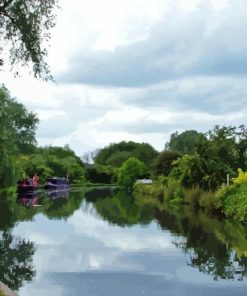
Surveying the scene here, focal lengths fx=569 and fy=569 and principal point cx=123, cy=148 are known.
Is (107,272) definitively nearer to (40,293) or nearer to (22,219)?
(40,293)

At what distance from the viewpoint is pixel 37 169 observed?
101 m

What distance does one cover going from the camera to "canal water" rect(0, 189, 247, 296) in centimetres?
1598

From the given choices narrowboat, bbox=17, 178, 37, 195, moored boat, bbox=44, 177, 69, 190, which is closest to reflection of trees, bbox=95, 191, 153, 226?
narrowboat, bbox=17, 178, 37, 195

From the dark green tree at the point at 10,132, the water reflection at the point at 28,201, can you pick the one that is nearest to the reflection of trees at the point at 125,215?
the water reflection at the point at 28,201

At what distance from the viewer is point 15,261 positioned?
19.7 metres

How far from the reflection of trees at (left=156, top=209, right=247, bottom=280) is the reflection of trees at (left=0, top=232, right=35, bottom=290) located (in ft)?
18.3

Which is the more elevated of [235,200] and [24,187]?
[24,187]

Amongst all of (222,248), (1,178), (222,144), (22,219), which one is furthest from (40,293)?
(1,178)

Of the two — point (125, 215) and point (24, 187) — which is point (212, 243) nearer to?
point (125, 215)

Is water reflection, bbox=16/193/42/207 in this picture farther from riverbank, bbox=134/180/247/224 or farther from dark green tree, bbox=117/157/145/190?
dark green tree, bbox=117/157/145/190

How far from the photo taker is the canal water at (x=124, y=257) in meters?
16.0

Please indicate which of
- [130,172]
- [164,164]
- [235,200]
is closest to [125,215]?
[235,200]

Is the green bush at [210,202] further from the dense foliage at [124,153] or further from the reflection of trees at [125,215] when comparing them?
the dense foliage at [124,153]

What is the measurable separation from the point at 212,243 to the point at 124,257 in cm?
497
